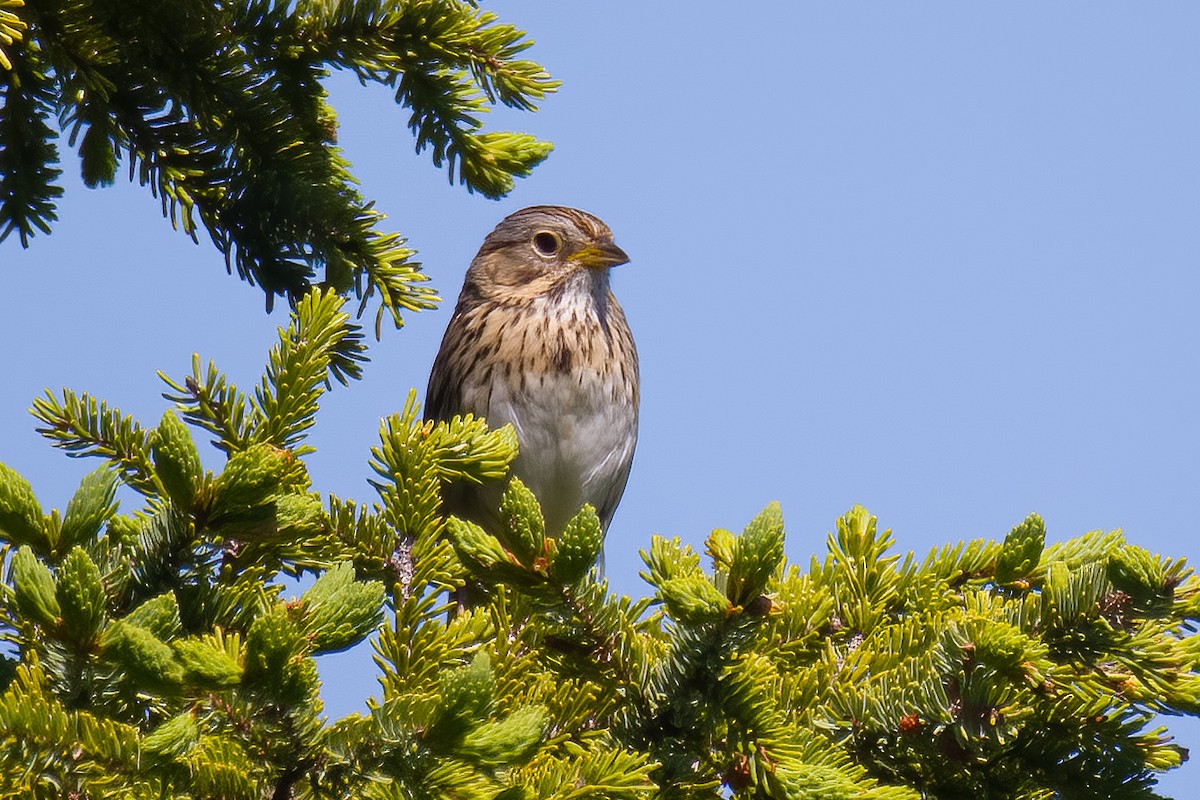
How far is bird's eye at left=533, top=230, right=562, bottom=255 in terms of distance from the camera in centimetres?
564

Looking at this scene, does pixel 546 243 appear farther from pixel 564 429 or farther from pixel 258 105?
pixel 258 105

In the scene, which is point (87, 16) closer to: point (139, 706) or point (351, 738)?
point (139, 706)

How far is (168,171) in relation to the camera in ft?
10.3

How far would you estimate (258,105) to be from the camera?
304cm

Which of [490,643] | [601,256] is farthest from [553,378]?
[490,643]

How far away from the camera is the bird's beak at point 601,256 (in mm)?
5430

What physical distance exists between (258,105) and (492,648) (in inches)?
61.5

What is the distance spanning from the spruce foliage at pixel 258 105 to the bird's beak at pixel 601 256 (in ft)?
6.96

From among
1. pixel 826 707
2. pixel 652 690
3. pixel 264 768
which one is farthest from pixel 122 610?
pixel 826 707

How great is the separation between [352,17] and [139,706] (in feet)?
5.85

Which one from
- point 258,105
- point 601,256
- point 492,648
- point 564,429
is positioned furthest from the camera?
point 601,256

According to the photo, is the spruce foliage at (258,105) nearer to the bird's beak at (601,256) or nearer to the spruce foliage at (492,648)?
the spruce foliage at (492,648)

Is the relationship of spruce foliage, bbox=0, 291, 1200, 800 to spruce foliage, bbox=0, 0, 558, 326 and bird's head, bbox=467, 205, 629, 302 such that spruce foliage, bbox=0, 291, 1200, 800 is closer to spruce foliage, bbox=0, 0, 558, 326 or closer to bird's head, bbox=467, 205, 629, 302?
spruce foliage, bbox=0, 0, 558, 326

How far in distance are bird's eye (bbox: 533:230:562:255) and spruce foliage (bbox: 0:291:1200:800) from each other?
10.7 feet
